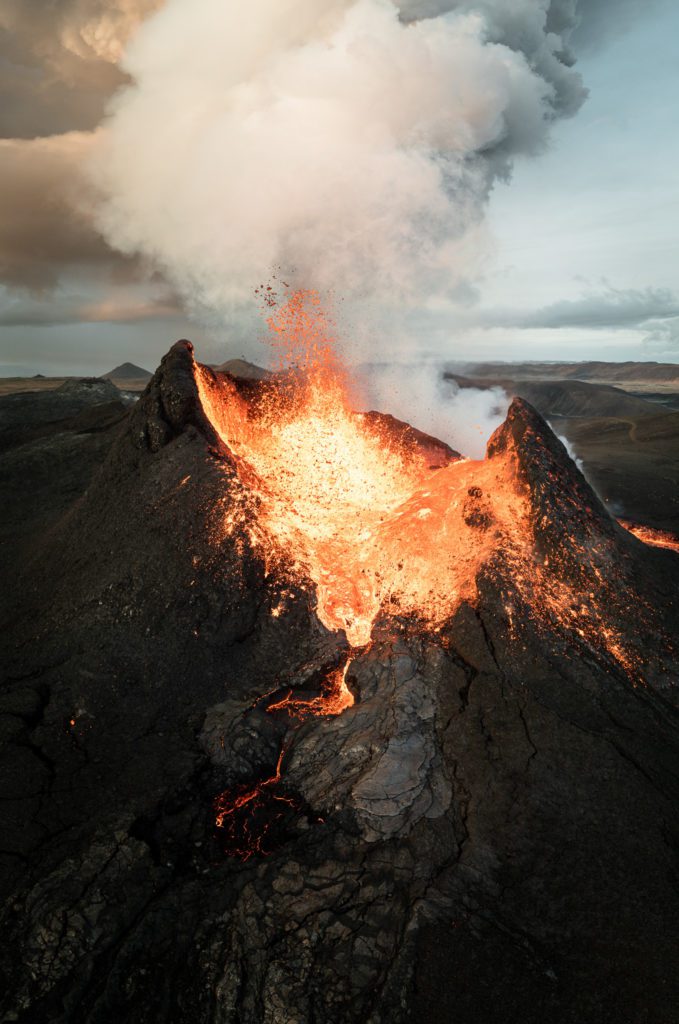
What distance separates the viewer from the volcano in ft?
13.2

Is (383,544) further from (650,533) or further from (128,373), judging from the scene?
(128,373)

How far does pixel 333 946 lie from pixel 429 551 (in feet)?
18.4

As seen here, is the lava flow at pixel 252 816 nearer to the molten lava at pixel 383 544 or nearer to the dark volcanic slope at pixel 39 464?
the molten lava at pixel 383 544

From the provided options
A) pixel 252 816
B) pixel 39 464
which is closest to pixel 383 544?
pixel 252 816

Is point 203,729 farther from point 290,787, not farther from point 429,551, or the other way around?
point 429,551

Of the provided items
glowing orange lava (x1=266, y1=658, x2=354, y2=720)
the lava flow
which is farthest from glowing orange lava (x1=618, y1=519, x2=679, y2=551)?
the lava flow

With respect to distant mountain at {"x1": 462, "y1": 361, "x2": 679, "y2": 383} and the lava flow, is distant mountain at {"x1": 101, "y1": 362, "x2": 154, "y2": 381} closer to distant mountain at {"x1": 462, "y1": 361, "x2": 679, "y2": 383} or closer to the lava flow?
distant mountain at {"x1": 462, "y1": 361, "x2": 679, "y2": 383}

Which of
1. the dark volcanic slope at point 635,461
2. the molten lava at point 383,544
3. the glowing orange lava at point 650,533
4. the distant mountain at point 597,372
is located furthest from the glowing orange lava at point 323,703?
the distant mountain at point 597,372

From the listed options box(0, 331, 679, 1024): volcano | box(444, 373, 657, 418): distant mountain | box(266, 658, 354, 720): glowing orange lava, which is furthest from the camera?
box(444, 373, 657, 418): distant mountain

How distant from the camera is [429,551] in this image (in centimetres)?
866

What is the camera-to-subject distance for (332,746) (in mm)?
6121

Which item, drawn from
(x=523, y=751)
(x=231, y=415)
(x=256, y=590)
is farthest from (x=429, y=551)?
(x=231, y=415)

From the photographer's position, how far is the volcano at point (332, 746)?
13.2 feet

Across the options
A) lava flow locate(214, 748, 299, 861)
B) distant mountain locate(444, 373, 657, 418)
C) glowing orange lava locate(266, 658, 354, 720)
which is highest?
glowing orange lava locate(266, 658, 354, 720)
